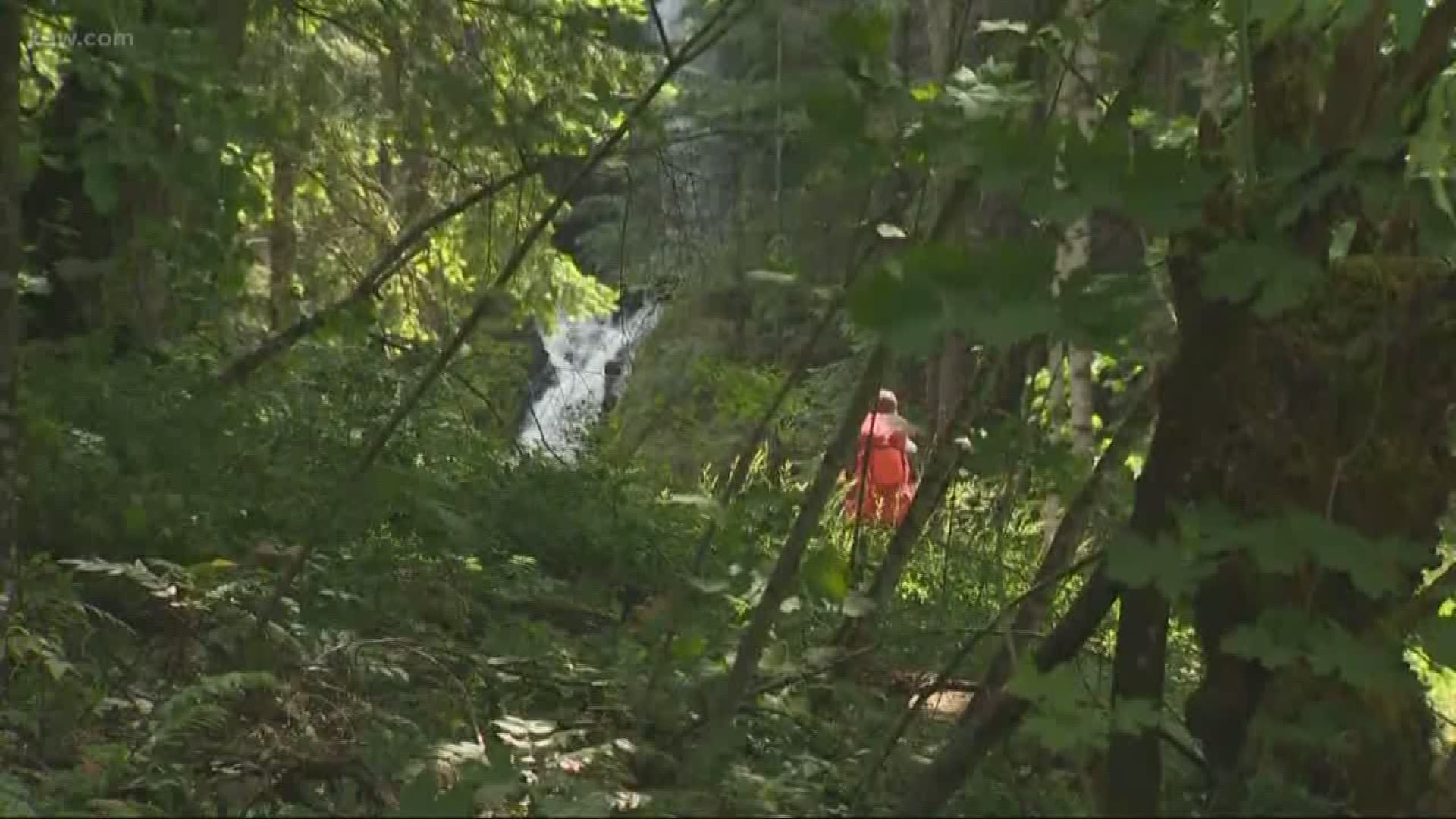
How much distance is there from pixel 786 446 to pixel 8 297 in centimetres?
400

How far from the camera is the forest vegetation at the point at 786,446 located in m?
2.50

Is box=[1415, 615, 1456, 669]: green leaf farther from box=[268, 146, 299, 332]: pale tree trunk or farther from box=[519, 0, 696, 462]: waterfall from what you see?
box=[268, 146, 299, 332]: pale tree trunk

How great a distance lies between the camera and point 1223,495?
2674 millimetres

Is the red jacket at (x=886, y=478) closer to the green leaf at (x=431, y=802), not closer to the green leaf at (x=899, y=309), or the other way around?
the green leaf at (x=431, y=802)

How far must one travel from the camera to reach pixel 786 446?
24.0 feet

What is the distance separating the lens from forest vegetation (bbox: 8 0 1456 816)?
98.3 inches

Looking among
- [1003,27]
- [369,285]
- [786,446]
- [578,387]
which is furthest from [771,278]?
[578,387]

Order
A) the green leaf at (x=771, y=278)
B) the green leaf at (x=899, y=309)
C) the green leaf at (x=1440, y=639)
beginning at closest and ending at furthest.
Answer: the green leaf at (x=899, y=309) → the green leaf at (x=1440, y=639) → the green leaf at (x=771, y=278)

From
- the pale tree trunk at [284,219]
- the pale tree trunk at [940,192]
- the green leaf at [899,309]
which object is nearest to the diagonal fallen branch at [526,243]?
the pale tree trunk at [940,192]

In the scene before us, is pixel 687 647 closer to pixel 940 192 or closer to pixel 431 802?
pixel 431 802

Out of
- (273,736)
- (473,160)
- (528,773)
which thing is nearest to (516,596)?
(273,736)

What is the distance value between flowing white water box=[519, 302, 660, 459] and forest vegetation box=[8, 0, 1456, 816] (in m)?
0.10

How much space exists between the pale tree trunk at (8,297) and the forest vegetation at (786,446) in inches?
0.5

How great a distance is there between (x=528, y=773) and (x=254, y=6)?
473cm
